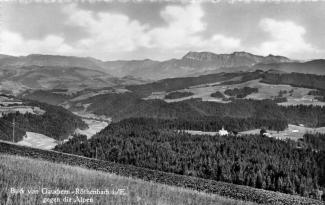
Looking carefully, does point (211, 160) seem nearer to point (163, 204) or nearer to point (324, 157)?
point (324, 157)

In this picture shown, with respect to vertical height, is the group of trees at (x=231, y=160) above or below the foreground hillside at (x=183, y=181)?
below

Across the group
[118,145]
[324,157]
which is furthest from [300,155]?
[118,145]

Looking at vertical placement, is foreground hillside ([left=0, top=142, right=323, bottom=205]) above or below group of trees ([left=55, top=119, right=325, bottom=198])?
above

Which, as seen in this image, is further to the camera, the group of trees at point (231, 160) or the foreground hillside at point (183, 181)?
the group of trees at point (231, 160)

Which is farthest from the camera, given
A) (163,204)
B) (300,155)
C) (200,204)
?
(300,155)

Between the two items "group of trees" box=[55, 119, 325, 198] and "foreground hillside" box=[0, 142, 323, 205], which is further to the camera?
"group of trees" box=[55, 119, 325, 198]

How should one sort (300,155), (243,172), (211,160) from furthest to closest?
(300,155) → (211,160) → (243,172)

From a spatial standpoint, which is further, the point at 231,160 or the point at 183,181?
the point at 231,160

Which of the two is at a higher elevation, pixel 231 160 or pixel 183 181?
pixel 183 181
